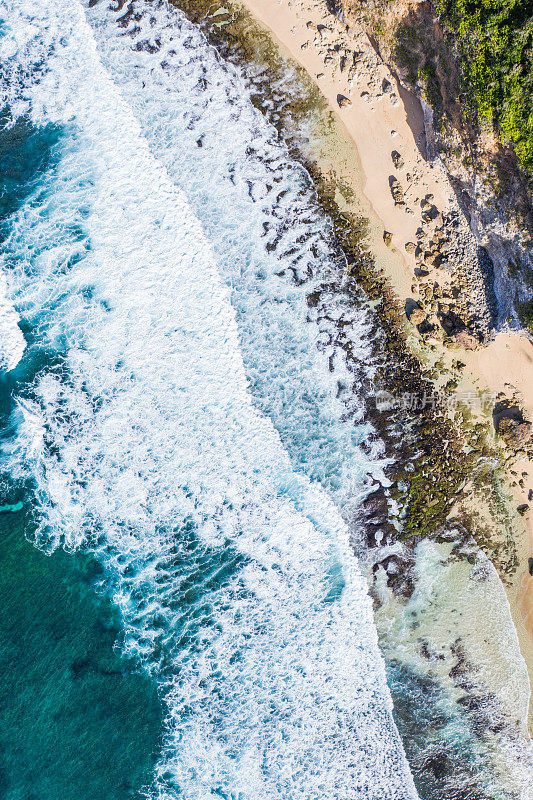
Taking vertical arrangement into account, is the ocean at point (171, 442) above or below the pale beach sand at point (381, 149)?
below

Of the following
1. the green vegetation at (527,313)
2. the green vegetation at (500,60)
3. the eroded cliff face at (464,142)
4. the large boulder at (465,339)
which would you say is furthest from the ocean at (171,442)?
the green vegetation at (500,60)

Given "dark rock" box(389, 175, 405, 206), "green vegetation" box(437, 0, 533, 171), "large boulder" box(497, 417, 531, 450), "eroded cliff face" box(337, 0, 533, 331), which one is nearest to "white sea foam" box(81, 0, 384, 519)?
"dark rock" box(389, 175, 405, 206)

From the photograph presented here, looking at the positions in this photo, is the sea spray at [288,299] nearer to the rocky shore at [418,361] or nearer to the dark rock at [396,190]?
the rocky shore at [418,361]

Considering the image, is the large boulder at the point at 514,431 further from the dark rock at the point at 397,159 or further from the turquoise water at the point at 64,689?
the turquoise water at the point at 64,689

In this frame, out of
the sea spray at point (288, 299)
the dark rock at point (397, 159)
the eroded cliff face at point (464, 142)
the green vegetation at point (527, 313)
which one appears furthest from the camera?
the sea spray at point (288, 299)

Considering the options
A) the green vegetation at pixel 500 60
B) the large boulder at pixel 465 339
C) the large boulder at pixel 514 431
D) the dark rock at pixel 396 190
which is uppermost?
the green vegetation at pixel 500 60

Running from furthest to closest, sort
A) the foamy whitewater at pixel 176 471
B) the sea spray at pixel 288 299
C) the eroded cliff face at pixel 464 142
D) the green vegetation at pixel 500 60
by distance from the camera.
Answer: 1. the sea spray at pixel 288 299
2. the foamy whitewater at pixel 176 471
3. the eroded cliff face at pixel 464 142
4. the green vegetation at pixel 500 60

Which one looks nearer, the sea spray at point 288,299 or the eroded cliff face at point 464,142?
the eroded cliff face at point 464,142
